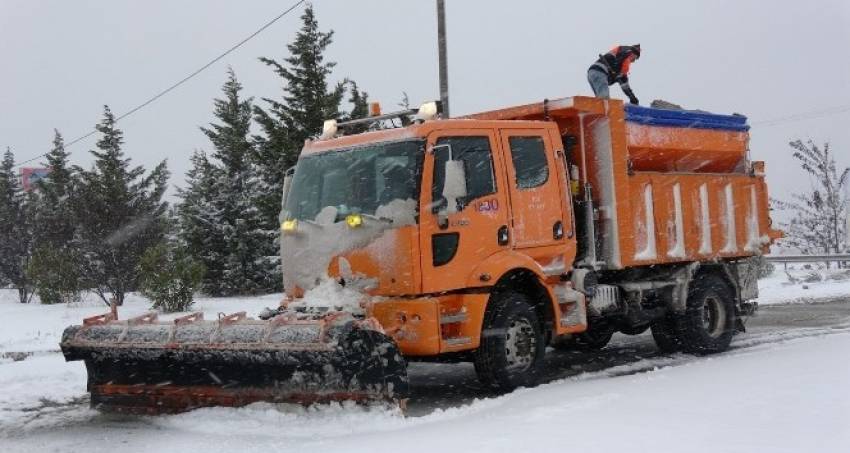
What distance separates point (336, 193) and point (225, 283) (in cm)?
1920

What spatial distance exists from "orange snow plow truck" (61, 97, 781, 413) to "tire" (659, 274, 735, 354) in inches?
29.6

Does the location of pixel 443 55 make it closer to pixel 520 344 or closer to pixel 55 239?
pixel 520 344

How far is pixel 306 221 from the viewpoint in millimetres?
7758

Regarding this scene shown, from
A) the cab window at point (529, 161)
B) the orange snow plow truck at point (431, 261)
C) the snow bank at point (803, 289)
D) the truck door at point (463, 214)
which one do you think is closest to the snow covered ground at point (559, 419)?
the orange snow plow truck at point (431, 261)

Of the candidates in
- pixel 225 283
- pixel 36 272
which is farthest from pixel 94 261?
pixel 225 283

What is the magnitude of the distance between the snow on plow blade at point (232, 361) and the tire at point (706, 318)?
4920 mm

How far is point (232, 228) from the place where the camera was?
85.4ft

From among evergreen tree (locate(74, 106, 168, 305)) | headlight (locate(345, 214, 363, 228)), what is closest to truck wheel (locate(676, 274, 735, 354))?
headlight (locate(345, 214, 363, 228))

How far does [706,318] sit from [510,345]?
3743mm

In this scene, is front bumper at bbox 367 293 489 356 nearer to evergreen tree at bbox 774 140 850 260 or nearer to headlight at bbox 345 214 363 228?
headlight at bbox 345 214 363 228

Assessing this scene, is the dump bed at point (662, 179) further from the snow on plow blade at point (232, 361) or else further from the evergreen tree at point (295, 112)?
the evergreen tree at point (295, 112)

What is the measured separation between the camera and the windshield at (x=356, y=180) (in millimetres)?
7235

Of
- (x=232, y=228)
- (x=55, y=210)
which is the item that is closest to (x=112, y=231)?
(x=232, y=228)

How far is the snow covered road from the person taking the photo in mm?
5246
